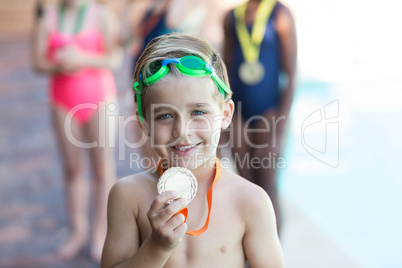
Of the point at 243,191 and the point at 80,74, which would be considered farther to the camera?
the point at 80,74

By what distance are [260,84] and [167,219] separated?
203 cm

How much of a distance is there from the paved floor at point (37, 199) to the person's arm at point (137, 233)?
2.01 meters

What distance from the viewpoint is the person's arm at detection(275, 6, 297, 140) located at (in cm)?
297

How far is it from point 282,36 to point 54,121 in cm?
171

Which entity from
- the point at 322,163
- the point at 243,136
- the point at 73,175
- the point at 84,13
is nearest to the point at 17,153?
the point at 73,175

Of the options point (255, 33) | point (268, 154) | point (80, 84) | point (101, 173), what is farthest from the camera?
point (101, 173)

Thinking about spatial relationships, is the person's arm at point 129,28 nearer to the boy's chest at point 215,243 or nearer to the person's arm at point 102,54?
the person's arm at point 102,54

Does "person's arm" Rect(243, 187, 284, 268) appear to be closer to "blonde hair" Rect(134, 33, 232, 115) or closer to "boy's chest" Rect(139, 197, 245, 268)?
"boy's chest" Rect(139, 197, 245, 268)

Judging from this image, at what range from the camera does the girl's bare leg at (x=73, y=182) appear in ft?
11.3

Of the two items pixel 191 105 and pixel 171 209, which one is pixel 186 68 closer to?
pixel 191 105

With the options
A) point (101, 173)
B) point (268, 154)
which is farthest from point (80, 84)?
point (268, 154)

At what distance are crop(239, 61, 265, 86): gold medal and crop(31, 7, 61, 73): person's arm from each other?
1.32 metres

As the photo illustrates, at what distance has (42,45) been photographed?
3.44 m

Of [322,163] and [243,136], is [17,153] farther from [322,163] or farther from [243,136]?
[243,136]
